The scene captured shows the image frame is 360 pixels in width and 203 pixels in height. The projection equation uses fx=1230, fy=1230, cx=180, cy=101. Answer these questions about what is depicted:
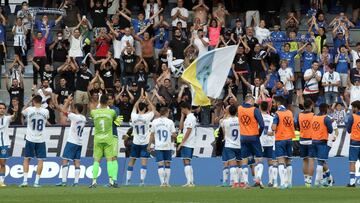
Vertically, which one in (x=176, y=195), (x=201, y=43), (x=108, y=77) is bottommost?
(x=176, y=195)

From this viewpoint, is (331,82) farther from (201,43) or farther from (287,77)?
(201,43)

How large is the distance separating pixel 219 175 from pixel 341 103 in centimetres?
620

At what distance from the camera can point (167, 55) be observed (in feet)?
138

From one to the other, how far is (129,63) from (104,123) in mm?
10925

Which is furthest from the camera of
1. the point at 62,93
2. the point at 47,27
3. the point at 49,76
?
the point at 47,27

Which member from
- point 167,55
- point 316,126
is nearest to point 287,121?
point 316,126

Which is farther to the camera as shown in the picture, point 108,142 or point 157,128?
point 157,128

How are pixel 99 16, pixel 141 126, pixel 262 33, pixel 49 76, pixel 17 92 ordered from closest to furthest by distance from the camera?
pixel 141 126, pixel 17 92, pixel 49 76, pixel 262 33, pixel 99 16

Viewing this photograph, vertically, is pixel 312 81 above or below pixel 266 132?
above

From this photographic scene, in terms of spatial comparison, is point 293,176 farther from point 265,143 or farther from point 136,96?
point 136,96

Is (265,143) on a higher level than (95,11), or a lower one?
lower

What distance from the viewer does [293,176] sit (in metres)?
35.8

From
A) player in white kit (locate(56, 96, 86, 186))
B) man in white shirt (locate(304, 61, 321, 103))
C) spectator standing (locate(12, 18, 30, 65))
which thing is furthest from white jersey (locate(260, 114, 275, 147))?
spectator standing (locate(12, 18, 30, 65))

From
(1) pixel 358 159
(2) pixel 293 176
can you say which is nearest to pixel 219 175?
(2) pixel 293 176
